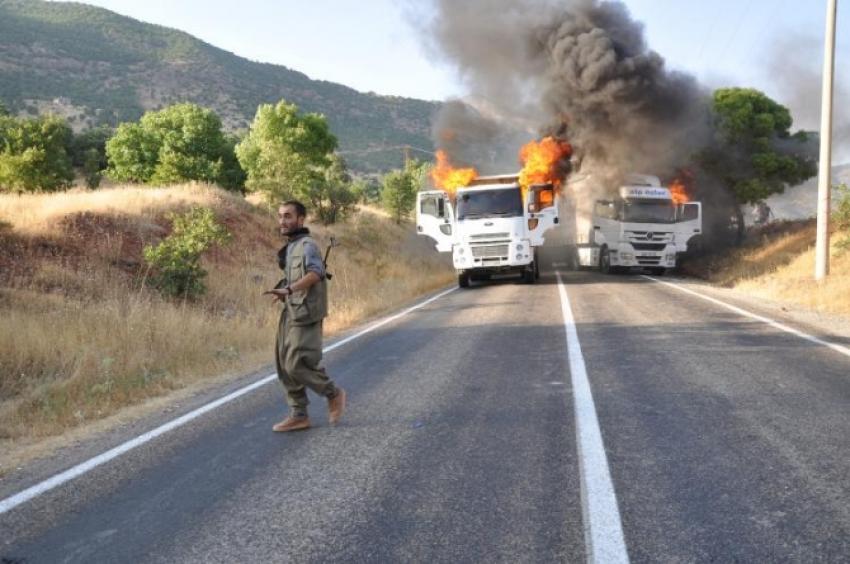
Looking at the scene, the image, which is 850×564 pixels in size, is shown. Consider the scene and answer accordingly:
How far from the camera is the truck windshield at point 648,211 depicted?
23578 mm

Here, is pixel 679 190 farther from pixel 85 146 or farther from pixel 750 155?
pixel 85 146

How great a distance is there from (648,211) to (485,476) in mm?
21324

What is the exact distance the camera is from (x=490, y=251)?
19062 millimetres

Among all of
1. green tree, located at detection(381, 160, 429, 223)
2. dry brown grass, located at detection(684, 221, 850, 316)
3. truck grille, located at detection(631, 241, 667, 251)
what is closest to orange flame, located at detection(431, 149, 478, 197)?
truck grille, located at detection(631, 241, 667, 251)

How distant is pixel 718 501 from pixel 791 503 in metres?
0.35

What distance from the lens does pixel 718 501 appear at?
3.54 meters

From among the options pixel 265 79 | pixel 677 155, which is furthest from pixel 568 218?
pixel 265 79

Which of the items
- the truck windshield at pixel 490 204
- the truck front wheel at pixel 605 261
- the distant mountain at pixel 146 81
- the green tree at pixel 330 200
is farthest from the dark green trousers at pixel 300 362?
the distant mountain at pixel 146 81

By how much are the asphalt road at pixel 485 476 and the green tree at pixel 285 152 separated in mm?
26500

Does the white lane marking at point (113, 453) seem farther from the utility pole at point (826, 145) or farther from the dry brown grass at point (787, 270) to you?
the utility pole at point (826, 145)

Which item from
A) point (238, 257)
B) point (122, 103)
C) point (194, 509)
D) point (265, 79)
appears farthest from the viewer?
point (265, 79)

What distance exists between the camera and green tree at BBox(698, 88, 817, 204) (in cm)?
3039

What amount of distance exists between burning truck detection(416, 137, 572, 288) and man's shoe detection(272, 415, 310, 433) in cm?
1397

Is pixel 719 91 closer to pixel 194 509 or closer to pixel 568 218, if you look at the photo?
pixel 568 218
